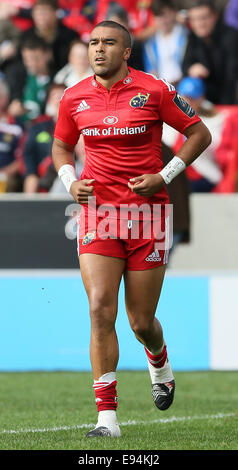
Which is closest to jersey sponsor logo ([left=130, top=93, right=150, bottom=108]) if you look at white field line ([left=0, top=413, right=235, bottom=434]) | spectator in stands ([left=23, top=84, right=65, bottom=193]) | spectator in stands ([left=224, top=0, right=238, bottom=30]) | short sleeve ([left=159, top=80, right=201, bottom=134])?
short sleeve ([left=159, top=80, right=201, bottom=134])

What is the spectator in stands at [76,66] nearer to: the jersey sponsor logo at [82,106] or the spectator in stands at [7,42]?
the spectator in stands at [7,42]

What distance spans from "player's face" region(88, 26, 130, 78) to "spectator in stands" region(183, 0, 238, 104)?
7.46 meters

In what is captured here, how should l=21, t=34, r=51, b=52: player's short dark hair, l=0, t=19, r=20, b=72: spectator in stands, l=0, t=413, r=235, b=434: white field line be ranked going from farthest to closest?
l=0, t=19, r=20, b=72: spectator in stands < l=21, t=34, r=51, b=52: player's short dark hair < l=0, t=413, r=235, b=434: white field line

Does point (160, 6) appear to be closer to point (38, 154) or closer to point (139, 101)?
point (38, 154)

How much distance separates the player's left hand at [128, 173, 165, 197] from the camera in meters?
6.00

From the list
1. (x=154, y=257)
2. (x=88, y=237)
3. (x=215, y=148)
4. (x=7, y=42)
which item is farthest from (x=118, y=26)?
(x=7, y=42)

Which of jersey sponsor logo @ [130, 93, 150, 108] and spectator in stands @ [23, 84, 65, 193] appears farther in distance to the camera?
spectator in stands @ [23, 84, 65, 193]

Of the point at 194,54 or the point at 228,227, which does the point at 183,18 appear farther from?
the point at 228,227

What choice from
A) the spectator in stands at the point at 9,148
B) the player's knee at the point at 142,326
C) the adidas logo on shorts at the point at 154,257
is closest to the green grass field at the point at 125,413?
the player's knee at the point at 142,326

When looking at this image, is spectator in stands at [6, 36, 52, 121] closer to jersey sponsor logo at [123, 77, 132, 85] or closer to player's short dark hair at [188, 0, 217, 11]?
player's short dark hair at [188, 0, 217, 11]

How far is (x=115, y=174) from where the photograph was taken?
6121mm

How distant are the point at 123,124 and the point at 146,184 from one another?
1.33 ft

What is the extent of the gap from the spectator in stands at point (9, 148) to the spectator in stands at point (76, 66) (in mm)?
849
